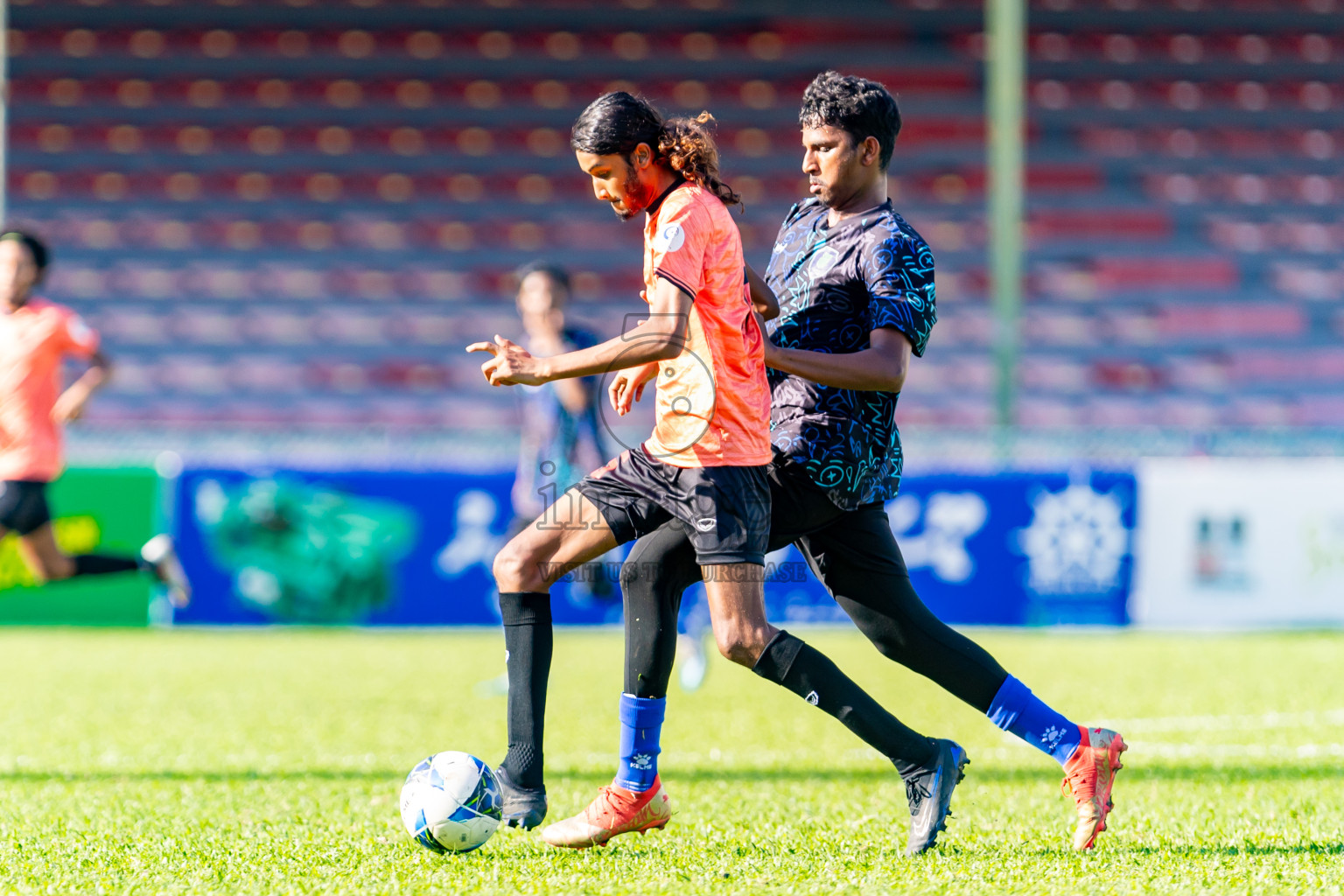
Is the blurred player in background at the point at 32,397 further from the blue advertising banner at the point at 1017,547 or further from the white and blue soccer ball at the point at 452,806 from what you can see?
the blue advertising banner at the point at 1017,547

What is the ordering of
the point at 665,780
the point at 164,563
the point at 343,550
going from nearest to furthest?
the point at 665,780 < the point at 164,563 < the point at 343,550

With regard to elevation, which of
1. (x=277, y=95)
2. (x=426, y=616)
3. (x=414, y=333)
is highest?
(x=277, y=95)

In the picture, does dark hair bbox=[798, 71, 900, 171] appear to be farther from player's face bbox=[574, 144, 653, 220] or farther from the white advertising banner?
the white advertising banner

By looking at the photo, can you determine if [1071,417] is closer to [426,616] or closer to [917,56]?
[917,56]

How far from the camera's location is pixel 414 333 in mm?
14266

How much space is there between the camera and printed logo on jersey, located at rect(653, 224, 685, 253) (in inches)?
114

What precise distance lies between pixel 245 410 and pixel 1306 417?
10047mm

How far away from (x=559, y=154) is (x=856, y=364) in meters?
12.4

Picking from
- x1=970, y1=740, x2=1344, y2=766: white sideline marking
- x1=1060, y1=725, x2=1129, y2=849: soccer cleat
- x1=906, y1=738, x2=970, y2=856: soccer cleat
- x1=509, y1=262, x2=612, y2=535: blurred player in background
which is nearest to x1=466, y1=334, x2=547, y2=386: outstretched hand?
x1=906, y1=738, x2=970, y2=856: soccer cleat

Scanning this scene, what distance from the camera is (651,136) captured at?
3.05 m

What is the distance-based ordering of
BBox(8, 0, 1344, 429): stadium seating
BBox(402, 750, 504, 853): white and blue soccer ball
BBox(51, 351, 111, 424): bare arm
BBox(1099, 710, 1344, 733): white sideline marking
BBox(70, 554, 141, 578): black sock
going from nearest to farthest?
BBox(402, 750, 504, 853): white and blue soccer ball, BBox(1099, 710, 1344, 733): white sideline marking, BBox(51, 351, 111, 424): bare arm, BBox(70, 554, 141, 578): black sock, BBox(8, 0, 1344, 429): stadium seating

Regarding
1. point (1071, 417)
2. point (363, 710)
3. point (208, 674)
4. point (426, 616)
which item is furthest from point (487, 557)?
point (1071, 417)

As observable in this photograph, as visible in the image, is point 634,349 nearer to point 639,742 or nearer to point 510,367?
point 510,367


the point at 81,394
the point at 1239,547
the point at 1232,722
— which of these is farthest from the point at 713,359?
the point at 1239,547
